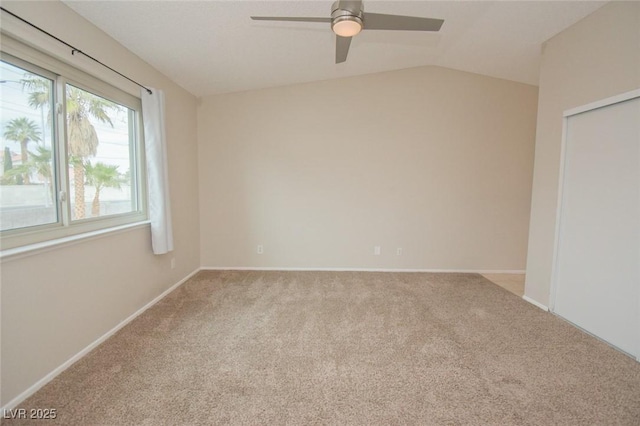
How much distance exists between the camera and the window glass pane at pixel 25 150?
1.68 metres

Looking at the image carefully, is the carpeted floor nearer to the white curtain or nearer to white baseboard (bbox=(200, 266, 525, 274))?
the white curtain

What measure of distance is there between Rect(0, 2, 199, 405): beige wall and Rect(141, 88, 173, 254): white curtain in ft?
0.41

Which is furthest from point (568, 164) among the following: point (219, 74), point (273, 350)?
point (219, 74)

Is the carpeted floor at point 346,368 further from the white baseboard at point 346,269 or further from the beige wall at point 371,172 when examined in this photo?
the beige wall at point 371,172

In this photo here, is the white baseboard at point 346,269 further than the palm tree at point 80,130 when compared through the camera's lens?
Yes

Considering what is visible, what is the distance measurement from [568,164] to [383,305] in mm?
2263

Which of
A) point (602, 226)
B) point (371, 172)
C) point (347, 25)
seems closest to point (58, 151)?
point (347, 25)

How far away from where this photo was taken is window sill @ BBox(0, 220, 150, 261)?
5.26ft

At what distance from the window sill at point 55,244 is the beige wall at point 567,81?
13.6 feet

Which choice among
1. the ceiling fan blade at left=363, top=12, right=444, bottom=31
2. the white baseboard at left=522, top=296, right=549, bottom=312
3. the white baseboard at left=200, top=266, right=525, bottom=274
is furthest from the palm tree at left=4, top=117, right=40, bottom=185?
the white baseboard at left=522, top=296, right=549, bottom=312

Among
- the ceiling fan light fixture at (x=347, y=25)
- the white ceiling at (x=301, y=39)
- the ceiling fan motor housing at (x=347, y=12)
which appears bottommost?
the ceiling fan light fixture at (x=347, y=25)

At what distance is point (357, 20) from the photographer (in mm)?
1706

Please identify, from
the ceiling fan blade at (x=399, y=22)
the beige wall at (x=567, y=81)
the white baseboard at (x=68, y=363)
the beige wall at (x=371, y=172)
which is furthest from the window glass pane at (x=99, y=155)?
the beige wall at (x=567, y=81)

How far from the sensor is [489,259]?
13.8 ft
